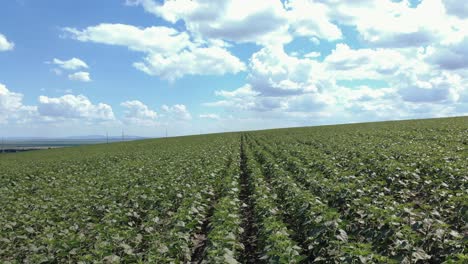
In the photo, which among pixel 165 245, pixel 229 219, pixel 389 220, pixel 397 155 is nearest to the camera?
pixel 389 220

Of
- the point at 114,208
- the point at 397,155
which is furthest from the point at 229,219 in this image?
the point at 397,155

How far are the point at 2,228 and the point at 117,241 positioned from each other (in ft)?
15.6

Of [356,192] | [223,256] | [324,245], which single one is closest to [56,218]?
[223,256]

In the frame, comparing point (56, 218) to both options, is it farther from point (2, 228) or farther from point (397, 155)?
point (397, 155)

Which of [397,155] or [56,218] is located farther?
[397,155]

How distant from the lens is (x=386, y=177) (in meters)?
12.5

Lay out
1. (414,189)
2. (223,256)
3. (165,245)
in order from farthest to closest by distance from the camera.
Result: (414,189), (165,245), (223,256)

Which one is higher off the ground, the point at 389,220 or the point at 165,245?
the point at 389,220

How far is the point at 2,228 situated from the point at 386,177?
12.9 m

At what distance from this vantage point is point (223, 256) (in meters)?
5.51

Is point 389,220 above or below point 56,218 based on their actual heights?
above

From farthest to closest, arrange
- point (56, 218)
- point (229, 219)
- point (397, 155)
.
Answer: point (397, 155) → point (56, 218) → point (229, 219)

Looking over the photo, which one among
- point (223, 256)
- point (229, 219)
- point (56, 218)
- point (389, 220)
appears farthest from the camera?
point (56, 218)

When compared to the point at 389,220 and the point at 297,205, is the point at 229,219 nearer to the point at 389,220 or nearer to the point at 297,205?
the point at 297,205
